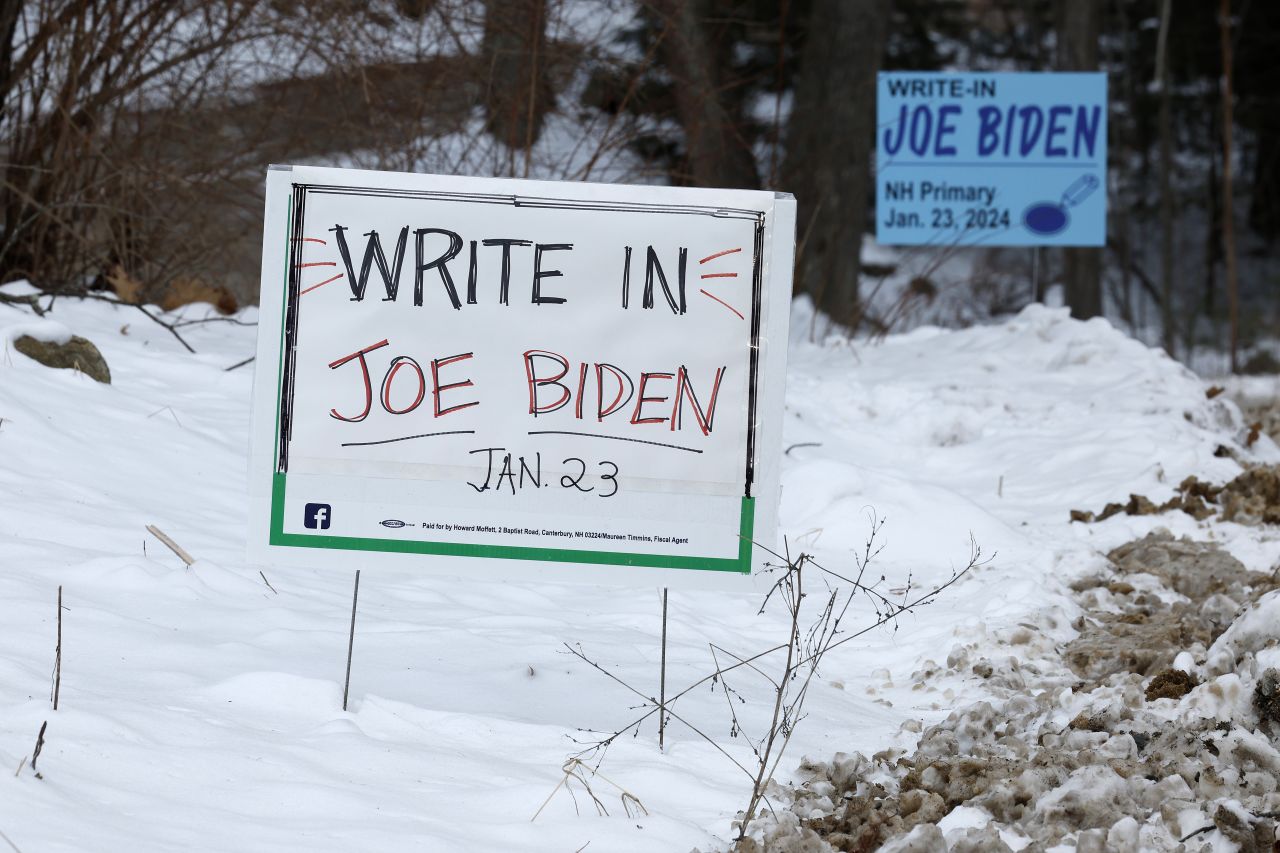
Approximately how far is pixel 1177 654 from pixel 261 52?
5.54 metres

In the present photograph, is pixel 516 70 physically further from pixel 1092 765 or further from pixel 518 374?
pixel 1092 765

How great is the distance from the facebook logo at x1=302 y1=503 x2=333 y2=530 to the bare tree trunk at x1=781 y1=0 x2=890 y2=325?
32.2ft

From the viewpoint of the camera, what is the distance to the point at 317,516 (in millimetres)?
2982

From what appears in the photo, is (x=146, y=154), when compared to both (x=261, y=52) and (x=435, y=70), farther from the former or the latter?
(x=435, y=70)

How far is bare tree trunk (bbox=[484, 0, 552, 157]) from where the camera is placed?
24.3 feet

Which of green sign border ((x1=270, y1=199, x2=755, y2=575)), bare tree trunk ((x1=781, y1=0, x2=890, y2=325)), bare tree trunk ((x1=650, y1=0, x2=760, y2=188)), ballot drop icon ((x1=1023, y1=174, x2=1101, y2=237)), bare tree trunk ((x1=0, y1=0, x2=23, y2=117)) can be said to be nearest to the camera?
green sign border ((x1=270, y1=199, x2=755, y2=575))

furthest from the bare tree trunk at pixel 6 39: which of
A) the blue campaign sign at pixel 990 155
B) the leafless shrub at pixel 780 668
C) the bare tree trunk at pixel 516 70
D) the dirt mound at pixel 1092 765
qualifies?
the blue campaign sign at pixel 990 155

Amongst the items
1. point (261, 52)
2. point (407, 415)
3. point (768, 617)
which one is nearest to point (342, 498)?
point (407, 415)

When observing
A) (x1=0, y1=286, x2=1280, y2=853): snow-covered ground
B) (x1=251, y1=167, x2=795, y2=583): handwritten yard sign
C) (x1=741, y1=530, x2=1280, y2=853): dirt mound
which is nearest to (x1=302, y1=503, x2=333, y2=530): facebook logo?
(x1=251, y1=167, x2=795, y2=583): handwritten yard sign

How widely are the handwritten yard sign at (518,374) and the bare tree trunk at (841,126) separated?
958cm

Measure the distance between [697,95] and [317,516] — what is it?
6.01 metres

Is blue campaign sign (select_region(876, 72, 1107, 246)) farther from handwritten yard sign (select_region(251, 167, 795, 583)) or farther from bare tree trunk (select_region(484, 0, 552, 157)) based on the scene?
handwritten yard sign (select_region(251, 167, 795, 583))

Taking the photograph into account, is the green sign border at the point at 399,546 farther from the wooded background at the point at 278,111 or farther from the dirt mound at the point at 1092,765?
the wooded background at the point at 278,111

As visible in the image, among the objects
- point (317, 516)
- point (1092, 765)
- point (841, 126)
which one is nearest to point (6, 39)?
point (317, 516)
